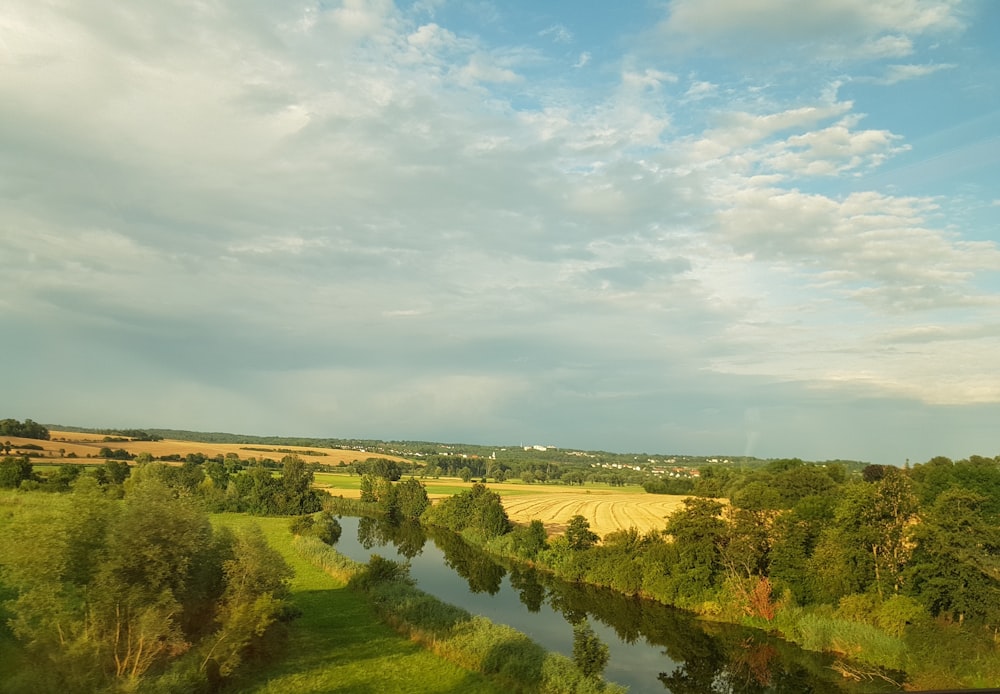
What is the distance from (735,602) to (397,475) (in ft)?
295

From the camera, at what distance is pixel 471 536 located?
7138 centimetres

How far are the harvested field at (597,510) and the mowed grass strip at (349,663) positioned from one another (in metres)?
35.8

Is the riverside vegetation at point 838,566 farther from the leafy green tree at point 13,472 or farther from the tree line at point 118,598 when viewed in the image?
the leafy green tree at point 13,472

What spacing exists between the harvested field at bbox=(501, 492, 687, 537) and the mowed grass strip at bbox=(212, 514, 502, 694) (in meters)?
35.8

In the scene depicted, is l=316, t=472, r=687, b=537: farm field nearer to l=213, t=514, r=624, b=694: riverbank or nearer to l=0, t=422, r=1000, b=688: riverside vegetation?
l=0, t=422, r=1000, b=688: riverside vegetation

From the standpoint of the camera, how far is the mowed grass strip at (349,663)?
2311 cm

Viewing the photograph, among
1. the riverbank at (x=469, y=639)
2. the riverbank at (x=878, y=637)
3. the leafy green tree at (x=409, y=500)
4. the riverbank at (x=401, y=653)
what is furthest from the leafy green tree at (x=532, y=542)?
the leafy green tree at (x=409, y=500)

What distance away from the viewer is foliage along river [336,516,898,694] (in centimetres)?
2986

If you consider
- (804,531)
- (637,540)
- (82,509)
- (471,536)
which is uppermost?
(82,509)

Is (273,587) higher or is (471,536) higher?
(273,587)

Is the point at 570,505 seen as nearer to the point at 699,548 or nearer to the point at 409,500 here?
the point at 409,500

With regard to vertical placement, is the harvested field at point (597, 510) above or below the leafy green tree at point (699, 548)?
below

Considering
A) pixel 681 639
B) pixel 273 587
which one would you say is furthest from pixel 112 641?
pixel 681 639

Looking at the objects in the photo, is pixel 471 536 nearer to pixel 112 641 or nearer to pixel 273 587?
pixel 273 587
